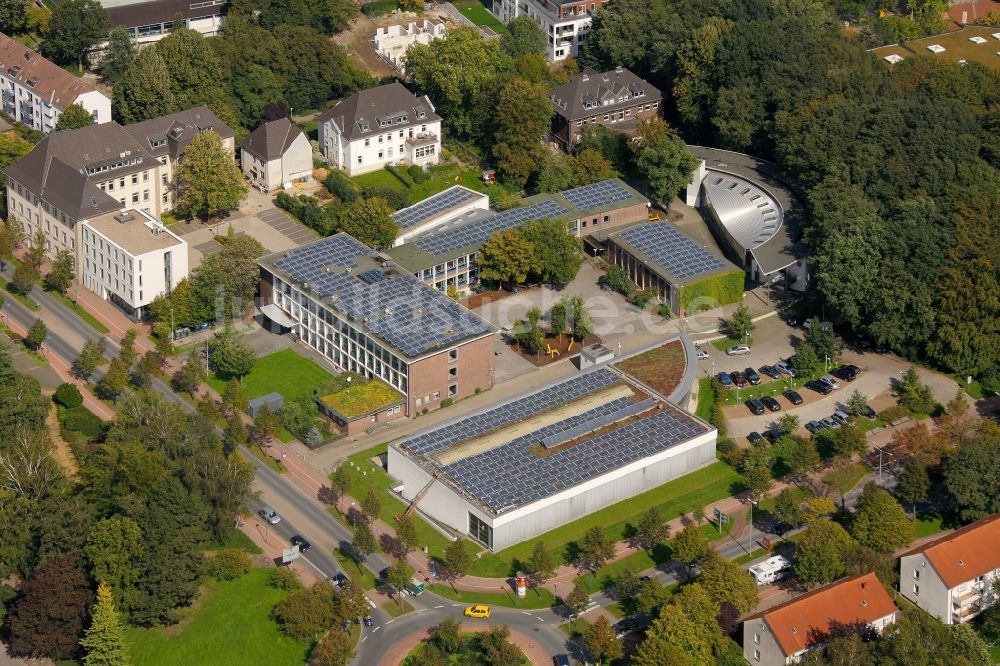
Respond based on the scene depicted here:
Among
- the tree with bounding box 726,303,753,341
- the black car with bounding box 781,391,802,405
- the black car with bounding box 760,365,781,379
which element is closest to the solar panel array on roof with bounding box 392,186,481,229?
the tree with bounding box 726,303,753,341

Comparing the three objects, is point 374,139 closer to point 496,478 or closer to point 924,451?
point 496,478

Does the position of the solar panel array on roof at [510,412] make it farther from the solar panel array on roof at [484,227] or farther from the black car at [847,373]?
the solar panel array on roof at [484,227]

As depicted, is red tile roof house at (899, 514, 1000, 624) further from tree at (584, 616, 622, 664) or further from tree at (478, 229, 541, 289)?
tree at (478, 229, 541, 289)

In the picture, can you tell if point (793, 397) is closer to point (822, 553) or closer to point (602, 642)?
point (822, 553)

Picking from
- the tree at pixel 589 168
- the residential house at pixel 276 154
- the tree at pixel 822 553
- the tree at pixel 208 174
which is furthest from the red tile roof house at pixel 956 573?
the residential house at pixel 276 154

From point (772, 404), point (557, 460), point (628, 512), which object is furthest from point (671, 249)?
point (628, 512)
